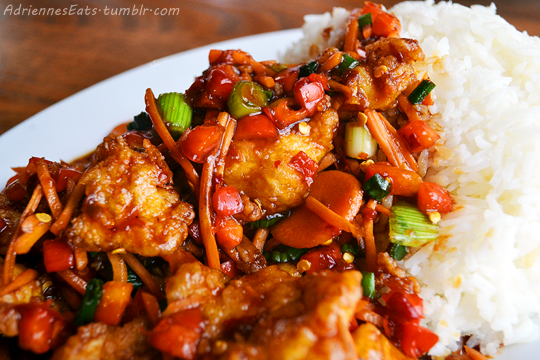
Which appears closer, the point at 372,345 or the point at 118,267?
the point at 372,345

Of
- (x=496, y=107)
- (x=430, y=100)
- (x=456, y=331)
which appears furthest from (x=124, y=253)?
(x=496, y=107)

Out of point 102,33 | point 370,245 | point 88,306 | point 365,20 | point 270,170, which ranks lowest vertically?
point 370,245

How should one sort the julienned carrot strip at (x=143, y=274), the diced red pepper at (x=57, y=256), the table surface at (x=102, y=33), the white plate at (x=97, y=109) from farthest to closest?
the table surface at (x=102, y=33), the white plate at (x=97, y=109), the julienned carrot strip at (x=143, y=274), the diced red pepper at (x=57, y=256)

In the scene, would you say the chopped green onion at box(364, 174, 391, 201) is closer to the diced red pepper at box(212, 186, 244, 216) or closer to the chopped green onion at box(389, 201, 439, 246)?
the chopped green onion at box(389, 201, 439, 246)

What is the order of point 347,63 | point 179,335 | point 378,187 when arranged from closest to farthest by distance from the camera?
point 179,335 < point 378,187 < point 347,63

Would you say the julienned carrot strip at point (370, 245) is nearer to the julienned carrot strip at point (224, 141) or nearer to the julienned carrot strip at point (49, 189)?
the julienned carrot strip at point (224, 141)

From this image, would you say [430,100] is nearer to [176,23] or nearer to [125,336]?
[125,336]

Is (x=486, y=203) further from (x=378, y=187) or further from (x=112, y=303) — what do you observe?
(x=112, y=303)

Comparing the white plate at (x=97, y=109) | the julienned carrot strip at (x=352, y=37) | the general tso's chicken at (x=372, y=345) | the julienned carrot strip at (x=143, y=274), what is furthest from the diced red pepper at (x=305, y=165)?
the white plate at (x=97, y=109)

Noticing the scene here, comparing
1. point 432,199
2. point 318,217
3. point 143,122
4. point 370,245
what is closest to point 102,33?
point 143,122
